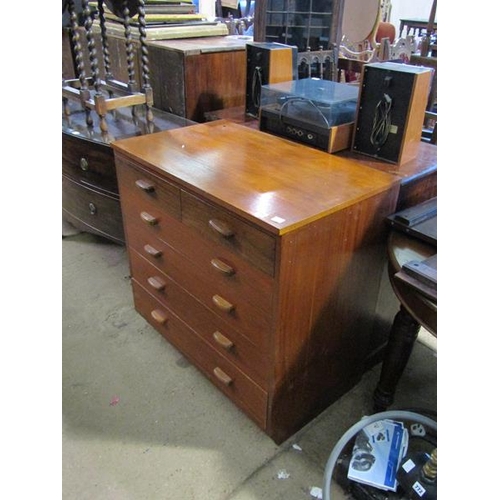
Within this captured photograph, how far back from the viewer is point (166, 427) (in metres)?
1.36

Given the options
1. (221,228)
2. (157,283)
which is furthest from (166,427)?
(221,228)

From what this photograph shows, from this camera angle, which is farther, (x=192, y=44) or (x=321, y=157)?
(x=192, y=44)

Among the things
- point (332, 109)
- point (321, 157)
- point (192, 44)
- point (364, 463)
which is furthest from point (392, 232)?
point (192, 44)

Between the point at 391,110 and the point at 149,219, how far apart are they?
2.56 ft

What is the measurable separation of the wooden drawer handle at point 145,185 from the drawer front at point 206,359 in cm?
45

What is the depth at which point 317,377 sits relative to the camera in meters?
1.29

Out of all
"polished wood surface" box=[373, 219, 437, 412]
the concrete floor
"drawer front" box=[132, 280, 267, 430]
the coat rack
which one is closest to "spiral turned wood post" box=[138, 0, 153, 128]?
the coat rack

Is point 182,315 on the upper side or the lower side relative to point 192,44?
lower

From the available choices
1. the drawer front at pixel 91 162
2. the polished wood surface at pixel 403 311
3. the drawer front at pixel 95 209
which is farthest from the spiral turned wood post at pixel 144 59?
the polished wood surface at pixel 403 311

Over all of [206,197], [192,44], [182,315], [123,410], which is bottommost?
[123,410]

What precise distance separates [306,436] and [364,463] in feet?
0.80

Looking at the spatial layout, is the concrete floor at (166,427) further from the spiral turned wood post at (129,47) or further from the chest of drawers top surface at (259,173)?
the spiral turned wood post at (129,47)
